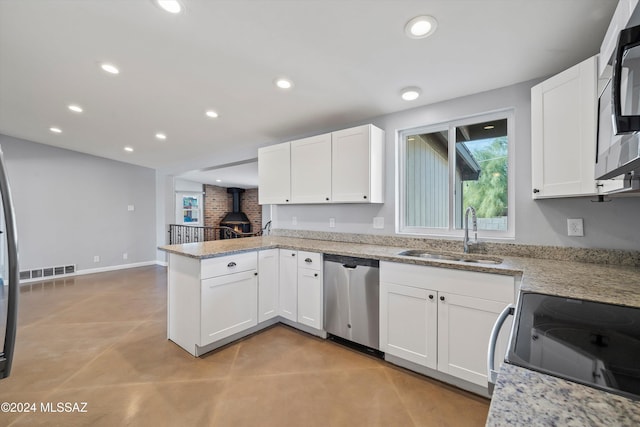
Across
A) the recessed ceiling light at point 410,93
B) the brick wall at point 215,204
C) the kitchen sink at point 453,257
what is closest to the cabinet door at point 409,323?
the kitchen sink at point 453,257

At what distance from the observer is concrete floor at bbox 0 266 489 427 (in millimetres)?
1647

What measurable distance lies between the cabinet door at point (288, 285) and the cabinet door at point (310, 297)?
61mm

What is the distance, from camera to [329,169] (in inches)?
116

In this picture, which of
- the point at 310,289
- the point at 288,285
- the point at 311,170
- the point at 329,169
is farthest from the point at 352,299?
the point at 311,170

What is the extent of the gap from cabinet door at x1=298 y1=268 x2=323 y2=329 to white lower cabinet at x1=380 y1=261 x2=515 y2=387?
0.65 metres

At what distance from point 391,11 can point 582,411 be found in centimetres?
179

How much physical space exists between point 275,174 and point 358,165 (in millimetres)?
1175

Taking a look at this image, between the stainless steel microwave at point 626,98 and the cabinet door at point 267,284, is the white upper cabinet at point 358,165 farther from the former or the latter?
the stainless steel microwave at point 626,98

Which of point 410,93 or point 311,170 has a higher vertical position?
point 410,93

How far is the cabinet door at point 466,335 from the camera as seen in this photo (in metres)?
1.72

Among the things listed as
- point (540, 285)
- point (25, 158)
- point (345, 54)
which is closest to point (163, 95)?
point (345, 54)

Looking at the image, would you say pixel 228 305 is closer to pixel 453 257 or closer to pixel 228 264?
pixel 228 264

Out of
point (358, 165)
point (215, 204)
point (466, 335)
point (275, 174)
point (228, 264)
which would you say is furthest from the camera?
point (215, 204)

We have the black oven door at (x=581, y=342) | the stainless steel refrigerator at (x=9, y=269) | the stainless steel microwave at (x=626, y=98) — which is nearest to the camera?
the black oven door at (x=581, y=342)
